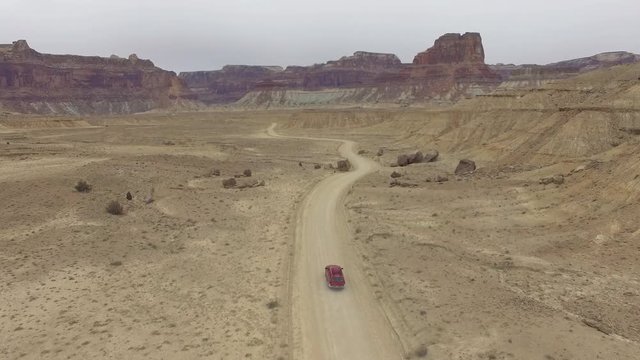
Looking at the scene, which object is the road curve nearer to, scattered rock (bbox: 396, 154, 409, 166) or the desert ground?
the desert ground

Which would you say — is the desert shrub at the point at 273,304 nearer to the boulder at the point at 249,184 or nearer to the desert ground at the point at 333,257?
the desert ground at the point at 333,257

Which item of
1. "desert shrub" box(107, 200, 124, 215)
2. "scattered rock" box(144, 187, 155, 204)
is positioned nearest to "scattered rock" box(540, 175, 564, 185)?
"scattered rock" box(144, 187, 155, 204)

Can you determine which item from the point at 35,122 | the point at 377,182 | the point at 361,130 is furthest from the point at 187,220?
the point at 35,122

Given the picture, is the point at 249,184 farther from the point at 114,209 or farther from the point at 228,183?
the point at 114,209

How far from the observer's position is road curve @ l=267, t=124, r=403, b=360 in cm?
1891

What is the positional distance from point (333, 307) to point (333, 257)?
6.50 meters

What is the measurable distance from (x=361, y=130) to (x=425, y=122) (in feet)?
97.6

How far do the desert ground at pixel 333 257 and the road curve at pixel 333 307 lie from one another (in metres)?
0.10

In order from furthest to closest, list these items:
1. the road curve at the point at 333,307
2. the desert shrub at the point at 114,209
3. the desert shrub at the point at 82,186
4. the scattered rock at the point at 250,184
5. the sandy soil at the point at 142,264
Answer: the scattered rock at the point at 250,184 < the desert shrub at the point at 82,186 < the desert shrub at the point at 114,209 < the sandy soil at the point at 142,264 < the road curve at the point at 333,307

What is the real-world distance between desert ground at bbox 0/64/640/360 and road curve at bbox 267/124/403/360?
10 centimetres

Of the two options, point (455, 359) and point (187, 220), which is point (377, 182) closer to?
point (187, 220)

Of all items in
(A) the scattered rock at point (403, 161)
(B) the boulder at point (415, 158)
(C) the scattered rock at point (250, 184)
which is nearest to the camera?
(C) the scattered rock at point (250, 184)

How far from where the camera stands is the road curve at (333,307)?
1891 cm

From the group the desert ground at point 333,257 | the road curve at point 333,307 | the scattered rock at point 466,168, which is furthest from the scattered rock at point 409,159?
the road curve at point 333,307
